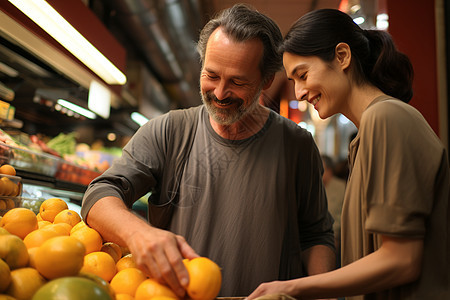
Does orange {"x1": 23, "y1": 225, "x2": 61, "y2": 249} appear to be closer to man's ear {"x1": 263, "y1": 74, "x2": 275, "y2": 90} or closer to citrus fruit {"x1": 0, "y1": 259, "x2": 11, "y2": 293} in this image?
citrus fruit {"x1": 0, "y1": 259, "x2": 11, "y2": 293}

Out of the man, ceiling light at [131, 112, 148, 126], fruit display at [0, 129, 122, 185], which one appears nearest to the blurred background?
ceiling light at [131, 112, 148, 126]

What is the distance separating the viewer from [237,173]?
5.37ft

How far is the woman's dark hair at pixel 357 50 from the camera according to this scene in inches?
52.2

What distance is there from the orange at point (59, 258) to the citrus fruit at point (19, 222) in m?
0.31

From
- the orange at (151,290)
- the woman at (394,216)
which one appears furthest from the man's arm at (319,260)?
the orange at (151,290)

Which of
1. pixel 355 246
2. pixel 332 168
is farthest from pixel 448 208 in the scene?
pixel 332 168

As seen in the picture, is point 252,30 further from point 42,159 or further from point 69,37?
point 69,37

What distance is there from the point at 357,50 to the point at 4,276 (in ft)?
3.99

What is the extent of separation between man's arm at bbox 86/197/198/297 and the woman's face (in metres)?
0.71

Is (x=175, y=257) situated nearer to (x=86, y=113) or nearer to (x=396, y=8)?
(x=396, y=8)

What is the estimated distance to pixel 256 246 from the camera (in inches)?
60.9

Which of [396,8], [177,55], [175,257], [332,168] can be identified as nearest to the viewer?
[175,257]

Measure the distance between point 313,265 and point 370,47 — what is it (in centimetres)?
88

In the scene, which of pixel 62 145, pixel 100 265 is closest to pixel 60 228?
pixel 100 265
